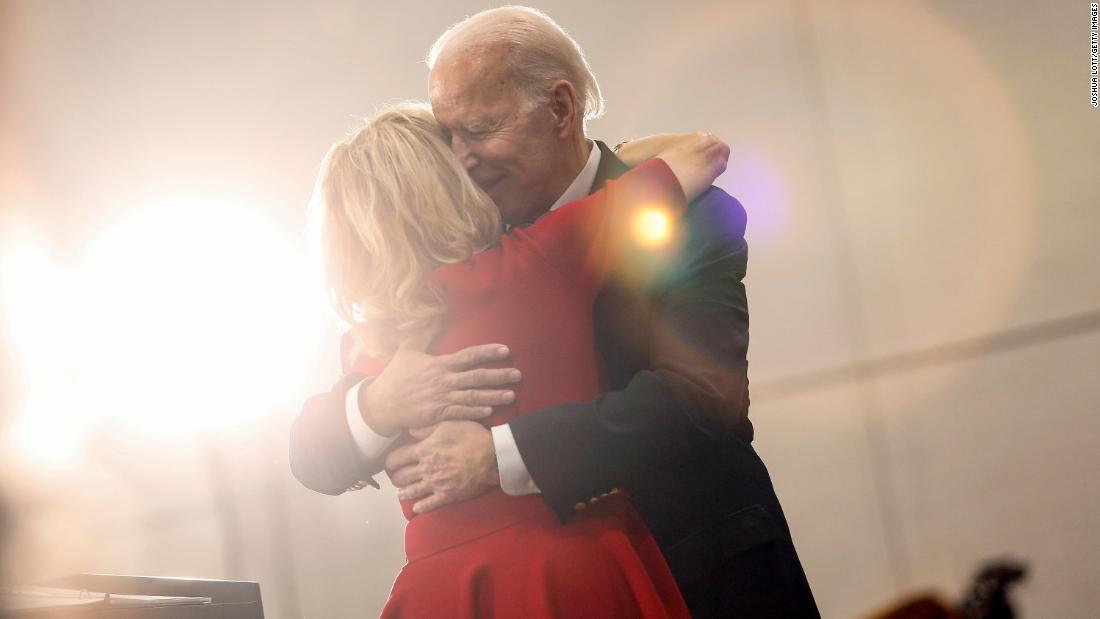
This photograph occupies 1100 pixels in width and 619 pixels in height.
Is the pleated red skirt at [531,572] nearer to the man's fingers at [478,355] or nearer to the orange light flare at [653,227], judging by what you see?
the man's fingers at [478,355]

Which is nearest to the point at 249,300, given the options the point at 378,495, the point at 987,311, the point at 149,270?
the point at 149,270

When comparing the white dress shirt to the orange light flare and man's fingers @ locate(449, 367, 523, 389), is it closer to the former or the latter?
man's fingers @ locate(449, 367, 523, 389)

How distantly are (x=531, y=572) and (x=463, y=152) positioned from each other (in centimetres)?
67

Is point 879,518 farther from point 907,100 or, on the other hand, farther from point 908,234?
point 907,100

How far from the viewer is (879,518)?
99.0 inches

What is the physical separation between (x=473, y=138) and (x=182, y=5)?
1.18 meters

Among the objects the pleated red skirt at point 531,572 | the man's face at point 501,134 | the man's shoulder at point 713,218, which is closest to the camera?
the pleated red skirt at point 531,572

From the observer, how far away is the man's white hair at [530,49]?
1.73m

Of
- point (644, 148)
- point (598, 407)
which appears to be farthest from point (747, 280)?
point (598, 407)

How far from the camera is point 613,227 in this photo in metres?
1.47

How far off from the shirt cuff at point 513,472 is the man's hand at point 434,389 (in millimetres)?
65

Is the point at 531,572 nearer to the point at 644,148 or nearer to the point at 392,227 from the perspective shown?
the point at 392,227

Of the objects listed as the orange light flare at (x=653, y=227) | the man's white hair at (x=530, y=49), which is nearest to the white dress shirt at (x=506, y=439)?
the man's white hair at (x=530, y=49)

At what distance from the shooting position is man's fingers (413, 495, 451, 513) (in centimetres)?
142
